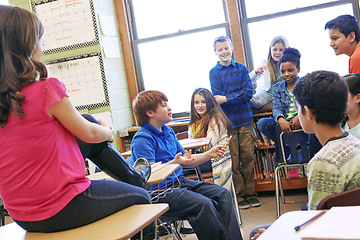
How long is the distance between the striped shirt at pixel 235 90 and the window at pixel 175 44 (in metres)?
0.71

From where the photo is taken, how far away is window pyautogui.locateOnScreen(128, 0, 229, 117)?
4.76 metres

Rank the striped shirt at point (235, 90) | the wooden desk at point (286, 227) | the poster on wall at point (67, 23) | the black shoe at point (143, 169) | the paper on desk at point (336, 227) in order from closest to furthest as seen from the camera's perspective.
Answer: the paper on desk at point (336, 227) < the wooden desk at point (286, 227) < the black shoe at point (143, 169) < the striped shirt at point (235, 90) < the poster on wall at point (67, 23)

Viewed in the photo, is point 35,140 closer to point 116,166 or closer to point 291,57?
point 116,166

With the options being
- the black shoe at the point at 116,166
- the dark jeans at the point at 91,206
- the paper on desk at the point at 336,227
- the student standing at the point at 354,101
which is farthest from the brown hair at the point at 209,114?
the paper on desk at the point at 336,227

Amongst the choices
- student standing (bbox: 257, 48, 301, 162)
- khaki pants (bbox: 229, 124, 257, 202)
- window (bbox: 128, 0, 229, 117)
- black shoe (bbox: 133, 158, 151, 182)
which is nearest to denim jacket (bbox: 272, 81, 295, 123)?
student standing (bbox: 257, 48, 301, 162)

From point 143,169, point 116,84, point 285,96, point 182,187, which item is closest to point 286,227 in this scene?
point 143,169

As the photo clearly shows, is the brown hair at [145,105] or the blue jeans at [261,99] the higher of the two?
the brown hair at [145,105]

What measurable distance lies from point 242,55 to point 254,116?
75 cm

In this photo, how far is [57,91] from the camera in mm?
1366

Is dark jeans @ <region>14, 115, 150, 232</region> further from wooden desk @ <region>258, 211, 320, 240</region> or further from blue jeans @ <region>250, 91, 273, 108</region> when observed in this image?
blue jeans @ <region>250, 91, 273, 108</region>

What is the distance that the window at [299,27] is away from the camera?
4.30 meters

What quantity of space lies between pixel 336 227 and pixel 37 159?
0.93 meters

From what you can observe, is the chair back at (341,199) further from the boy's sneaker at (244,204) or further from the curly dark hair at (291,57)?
the boy's sneaker at (244,204)

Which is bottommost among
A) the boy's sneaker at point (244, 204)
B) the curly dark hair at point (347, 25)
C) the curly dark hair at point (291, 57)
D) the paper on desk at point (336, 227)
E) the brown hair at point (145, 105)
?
the boy's sneaker at point (244, 204)
